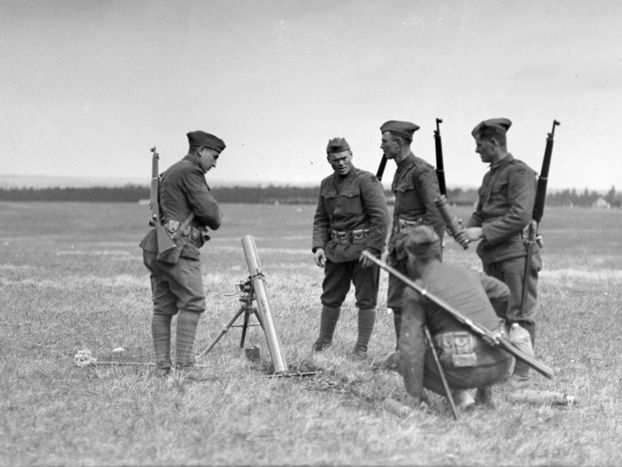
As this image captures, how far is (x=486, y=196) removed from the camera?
8.06 m

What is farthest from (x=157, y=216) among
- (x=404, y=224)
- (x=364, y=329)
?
(x=364, y=329)

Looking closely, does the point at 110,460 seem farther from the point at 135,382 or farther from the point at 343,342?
the point at 343,342

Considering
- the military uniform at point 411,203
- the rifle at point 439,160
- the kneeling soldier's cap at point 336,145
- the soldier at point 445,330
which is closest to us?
the soldier at point 445,330

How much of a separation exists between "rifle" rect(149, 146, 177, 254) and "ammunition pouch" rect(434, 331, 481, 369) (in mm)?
2842

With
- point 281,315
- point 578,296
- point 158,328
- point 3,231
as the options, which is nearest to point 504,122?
point 158,328

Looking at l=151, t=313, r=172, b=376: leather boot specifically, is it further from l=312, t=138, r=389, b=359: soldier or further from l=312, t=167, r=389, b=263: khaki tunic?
l=312, t=167, r=389, b=263: khaki tunic

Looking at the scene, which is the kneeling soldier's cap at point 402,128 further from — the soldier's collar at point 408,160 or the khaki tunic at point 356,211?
the khaki tunic at point 356,211

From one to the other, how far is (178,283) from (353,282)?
2.12m

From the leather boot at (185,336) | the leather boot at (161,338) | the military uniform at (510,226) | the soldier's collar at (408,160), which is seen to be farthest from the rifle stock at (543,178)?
the leather boot at (161,338)

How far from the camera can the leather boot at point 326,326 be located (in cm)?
949

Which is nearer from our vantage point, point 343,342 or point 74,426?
point 74,426

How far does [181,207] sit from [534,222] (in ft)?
11.3

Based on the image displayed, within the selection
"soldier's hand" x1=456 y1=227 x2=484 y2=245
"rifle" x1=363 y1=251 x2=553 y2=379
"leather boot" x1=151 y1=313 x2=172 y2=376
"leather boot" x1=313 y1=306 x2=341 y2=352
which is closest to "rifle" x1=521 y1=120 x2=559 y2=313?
"soldier's hand" x1=456 y1=227 x2=484 y2=245

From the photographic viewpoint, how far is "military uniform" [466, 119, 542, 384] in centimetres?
764
